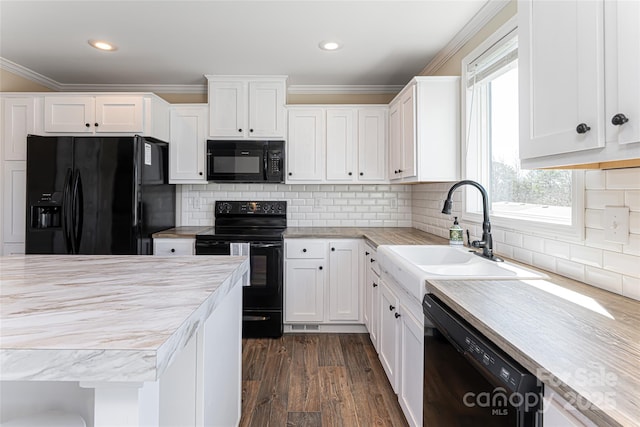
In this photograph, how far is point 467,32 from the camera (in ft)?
7.63

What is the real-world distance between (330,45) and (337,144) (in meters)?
0.99

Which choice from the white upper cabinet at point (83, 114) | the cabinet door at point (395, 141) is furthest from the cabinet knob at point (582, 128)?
the white upper cabinet at point (83, 114)

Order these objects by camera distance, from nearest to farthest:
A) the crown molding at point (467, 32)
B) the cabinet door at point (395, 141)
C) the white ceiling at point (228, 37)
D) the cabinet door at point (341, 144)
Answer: the crown molding at point (467, 32) → the white ceiling at point (228, 37) → the cabinet door at point (395, 141) → the cabinet door at point (341, 144)

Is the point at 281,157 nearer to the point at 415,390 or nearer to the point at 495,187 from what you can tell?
the point at 495,187

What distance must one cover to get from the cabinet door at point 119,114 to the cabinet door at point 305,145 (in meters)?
1.36

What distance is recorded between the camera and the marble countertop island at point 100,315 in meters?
0.64

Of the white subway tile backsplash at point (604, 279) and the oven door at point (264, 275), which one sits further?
the oven door at point (264, 275)

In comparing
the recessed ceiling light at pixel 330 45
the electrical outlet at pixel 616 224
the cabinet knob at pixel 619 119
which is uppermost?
the recessed ceiling light at pixel 330 45

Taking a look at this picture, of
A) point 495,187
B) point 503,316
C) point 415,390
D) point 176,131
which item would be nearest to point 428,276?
point 503,316

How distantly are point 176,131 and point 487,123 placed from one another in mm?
2774

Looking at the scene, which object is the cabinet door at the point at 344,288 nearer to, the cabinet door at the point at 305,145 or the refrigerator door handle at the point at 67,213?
the cabinet door at the point at 305,145

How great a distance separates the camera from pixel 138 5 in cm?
211

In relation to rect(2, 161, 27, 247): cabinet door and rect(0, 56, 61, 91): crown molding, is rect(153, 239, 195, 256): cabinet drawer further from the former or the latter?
rect(0, 56, 61, 91): crown molding

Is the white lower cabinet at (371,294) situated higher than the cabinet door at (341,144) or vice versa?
the cabinet door at (341,144)
